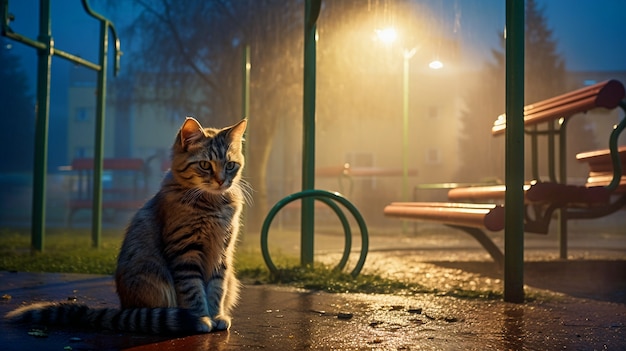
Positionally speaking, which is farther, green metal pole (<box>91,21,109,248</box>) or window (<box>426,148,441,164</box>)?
window (<box>426,148,441,164</box>)

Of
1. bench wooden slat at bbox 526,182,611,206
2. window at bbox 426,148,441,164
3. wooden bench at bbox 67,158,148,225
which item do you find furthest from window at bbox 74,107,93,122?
bench wooden slat at bbox 526,182,611,206

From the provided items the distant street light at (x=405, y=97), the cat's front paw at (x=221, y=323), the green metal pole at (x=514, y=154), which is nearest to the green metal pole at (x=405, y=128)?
the distant street light at (x=405, y=97)

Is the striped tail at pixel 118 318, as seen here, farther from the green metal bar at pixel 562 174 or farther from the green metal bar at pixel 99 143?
the green metal bar at pixel 562 174

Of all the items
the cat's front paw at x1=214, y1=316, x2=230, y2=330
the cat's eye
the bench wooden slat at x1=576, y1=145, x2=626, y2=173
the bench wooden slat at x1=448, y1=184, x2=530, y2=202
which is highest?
the bench wooden slat at x1=576, y1=145, x2=626, y2=173

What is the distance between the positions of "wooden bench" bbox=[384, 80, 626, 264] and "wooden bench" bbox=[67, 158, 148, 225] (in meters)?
10.8

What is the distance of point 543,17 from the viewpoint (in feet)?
99.1

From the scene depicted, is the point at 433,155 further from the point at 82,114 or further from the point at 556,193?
the point at 556,193

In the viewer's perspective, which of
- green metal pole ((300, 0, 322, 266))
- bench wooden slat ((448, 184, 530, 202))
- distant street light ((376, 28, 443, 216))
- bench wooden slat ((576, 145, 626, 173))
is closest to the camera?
green metal pole ((300, 0, 322, 266))

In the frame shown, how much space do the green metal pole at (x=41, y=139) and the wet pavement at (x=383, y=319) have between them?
168 cm

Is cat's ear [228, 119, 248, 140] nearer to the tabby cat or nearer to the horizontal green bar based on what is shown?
the tabby cat

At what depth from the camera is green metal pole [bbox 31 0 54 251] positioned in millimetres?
6422

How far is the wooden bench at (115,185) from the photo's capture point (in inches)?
650

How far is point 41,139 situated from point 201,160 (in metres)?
4.07

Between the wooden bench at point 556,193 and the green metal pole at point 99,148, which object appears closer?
the wooden bench at point 556,193
